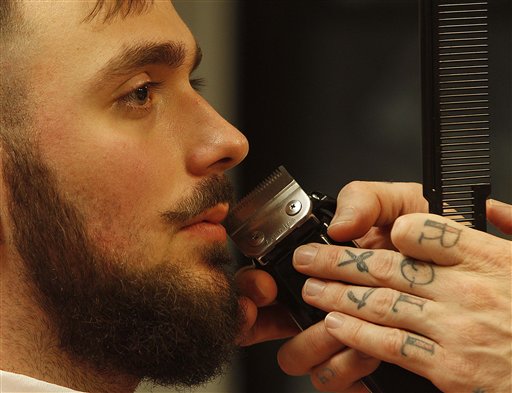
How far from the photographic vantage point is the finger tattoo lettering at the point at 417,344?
1.20 metres

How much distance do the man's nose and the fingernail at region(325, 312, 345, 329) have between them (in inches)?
11.5

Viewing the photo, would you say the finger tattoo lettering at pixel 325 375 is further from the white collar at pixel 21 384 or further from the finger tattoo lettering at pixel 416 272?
the white collar at pixel 21 384

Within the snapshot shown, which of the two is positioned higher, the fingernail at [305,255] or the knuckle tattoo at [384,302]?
the fingernail at [305,255]

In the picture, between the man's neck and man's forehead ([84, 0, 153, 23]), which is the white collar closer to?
the man's neck

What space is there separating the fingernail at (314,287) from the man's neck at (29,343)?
369mm

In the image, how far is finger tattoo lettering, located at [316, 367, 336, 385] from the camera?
138cm

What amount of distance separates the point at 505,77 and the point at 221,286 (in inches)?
40.4

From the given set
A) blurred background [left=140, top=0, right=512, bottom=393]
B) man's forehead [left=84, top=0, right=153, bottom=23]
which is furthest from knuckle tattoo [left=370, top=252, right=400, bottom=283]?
blurred background [left=140, top=0, right=512, bottom=393]

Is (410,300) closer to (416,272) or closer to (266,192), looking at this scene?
(416,272)

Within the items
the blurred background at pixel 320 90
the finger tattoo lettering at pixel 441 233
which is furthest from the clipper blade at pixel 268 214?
the blurred background at pixel 320 90

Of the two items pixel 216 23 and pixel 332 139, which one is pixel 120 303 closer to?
pixel 332 139

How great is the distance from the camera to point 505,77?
2.01 metres

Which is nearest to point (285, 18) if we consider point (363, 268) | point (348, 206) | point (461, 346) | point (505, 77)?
point (505, 77)

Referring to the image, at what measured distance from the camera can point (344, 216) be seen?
4.49ft
